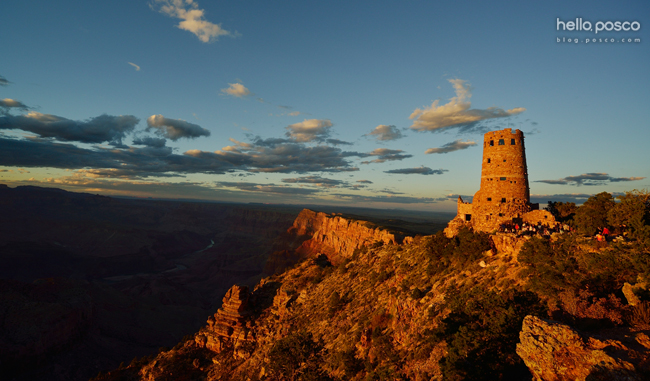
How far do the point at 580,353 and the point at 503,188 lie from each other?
17204 millimetres

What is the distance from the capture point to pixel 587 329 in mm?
11727

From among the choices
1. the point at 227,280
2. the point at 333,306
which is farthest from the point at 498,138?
the point at 227,280

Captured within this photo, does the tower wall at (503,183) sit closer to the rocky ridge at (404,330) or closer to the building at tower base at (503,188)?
the building at tower base at (503,188)

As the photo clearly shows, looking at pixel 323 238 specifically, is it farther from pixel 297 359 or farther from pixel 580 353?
pixel 580 353

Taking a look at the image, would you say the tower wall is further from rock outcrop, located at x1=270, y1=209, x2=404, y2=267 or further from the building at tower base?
rock outcrop, located at x1=270, y1=209, x2=404, y2=267

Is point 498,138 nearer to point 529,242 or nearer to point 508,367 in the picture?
point 529,242

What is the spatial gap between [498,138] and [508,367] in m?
19.0

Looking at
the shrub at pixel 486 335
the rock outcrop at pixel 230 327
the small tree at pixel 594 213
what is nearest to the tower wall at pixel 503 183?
the small tree at pixel 594 213

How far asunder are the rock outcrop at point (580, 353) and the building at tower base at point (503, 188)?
44.0 feet

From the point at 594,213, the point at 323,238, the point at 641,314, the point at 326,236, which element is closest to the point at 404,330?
the point at 641,314

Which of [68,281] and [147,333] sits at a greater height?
[68,281]

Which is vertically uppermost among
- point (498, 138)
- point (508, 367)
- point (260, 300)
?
point (498, 138)

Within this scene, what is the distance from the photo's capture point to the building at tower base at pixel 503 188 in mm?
23359

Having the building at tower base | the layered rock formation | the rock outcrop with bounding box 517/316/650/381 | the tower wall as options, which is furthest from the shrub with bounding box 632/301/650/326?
the layered rock formation
